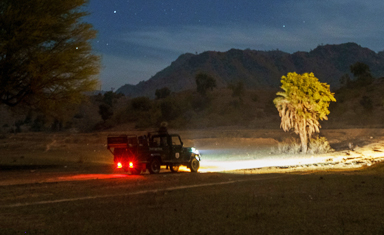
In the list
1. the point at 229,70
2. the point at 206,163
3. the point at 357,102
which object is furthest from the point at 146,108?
the point at 229,70

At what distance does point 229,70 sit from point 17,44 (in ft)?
508

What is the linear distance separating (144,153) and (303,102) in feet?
52.1

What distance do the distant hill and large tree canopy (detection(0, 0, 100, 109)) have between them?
428 ft

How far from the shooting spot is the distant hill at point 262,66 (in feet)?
546

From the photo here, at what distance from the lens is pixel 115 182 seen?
648 inches

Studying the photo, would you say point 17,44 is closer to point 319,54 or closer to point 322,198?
point 322,198

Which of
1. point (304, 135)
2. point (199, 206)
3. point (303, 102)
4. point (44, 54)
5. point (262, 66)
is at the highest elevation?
point (262, 66)

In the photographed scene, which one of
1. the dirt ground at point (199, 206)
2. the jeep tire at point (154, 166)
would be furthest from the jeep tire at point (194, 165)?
the dirt ground at point (199, 206)

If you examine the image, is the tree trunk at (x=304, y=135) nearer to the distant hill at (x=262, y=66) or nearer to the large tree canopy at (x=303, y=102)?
the large tree canopy at (x=303, y=102)

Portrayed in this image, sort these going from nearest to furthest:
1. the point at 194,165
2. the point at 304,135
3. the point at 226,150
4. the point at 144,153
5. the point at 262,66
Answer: the point at 144,153
the point at 194,165
the point at 304,135
the point at 226,150
the point at 262,66

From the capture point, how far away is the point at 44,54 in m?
23.4

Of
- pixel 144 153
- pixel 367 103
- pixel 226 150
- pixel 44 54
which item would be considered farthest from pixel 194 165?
pixel 367 103

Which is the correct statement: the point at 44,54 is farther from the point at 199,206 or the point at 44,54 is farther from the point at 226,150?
the point at 226,150

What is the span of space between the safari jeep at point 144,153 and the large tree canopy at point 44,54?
6.34 metres
